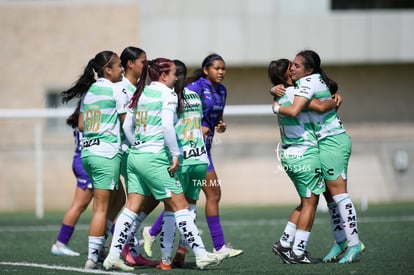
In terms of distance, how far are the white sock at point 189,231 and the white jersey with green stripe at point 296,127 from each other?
60.0 inches

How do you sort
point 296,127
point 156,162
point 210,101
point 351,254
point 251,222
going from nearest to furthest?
point 156,162
point 351,254
point 296,127
point 210,101
point 251,222

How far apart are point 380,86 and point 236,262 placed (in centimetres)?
1661

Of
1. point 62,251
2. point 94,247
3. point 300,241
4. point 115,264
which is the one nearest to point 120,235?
point 115,264

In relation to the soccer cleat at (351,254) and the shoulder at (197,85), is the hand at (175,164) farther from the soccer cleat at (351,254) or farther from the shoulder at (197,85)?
the soccer cleat at (351,254)

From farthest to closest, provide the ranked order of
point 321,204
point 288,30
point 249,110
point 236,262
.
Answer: point 288,30
point 249,110
point 321,204
point 236,262

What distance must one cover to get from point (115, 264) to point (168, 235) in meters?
0.77

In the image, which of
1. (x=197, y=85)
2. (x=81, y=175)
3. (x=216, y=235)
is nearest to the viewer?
(x=216, y=235)

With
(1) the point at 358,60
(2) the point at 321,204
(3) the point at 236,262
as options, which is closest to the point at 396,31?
(1) the point at 358,60

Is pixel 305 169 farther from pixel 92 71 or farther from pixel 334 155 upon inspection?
pixel 92 71

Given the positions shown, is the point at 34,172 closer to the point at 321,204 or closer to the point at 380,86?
the point at 321,204

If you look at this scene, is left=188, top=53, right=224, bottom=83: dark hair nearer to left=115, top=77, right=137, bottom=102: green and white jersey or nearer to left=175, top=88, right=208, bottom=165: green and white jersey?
left=115, top=77, right=137, bottom=102: green and white jersey

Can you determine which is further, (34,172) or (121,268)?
(34,172)

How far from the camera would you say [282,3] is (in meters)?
24.7

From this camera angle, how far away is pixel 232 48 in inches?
971
